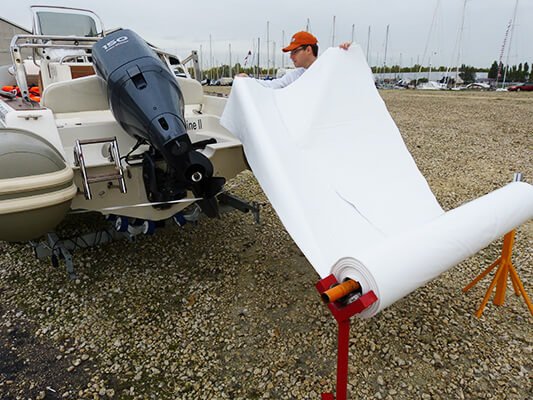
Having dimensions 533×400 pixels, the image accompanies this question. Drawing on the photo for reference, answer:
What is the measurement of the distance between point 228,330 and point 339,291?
1.47m

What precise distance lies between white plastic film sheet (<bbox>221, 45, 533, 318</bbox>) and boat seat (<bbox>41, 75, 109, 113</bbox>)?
1.24 meters

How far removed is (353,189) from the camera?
8.04 ft

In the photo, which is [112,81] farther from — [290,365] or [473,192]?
[473,192]

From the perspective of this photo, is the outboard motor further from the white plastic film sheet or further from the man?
the man

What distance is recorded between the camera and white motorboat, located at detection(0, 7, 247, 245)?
84.0 inches

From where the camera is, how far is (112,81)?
8.59 feet

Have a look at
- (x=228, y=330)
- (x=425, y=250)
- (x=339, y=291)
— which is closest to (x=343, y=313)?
(x=339, y=291)

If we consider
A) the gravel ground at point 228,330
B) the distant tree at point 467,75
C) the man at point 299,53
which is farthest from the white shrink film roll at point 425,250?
the distant tree at point 467,75

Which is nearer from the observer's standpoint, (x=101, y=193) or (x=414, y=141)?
(x=101, y=193)

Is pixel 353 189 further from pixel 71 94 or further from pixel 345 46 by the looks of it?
pixel 71 94

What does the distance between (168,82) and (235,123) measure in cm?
63

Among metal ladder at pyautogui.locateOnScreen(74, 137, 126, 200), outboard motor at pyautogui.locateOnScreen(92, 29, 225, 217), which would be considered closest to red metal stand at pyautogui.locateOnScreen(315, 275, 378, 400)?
outboard motor at pyautogui.locateOnScreen(92, 29, 225, 217)

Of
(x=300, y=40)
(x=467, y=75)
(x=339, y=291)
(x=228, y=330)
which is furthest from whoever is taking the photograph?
(x=467, y=75)

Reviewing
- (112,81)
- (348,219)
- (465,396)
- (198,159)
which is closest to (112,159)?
(112,81)
